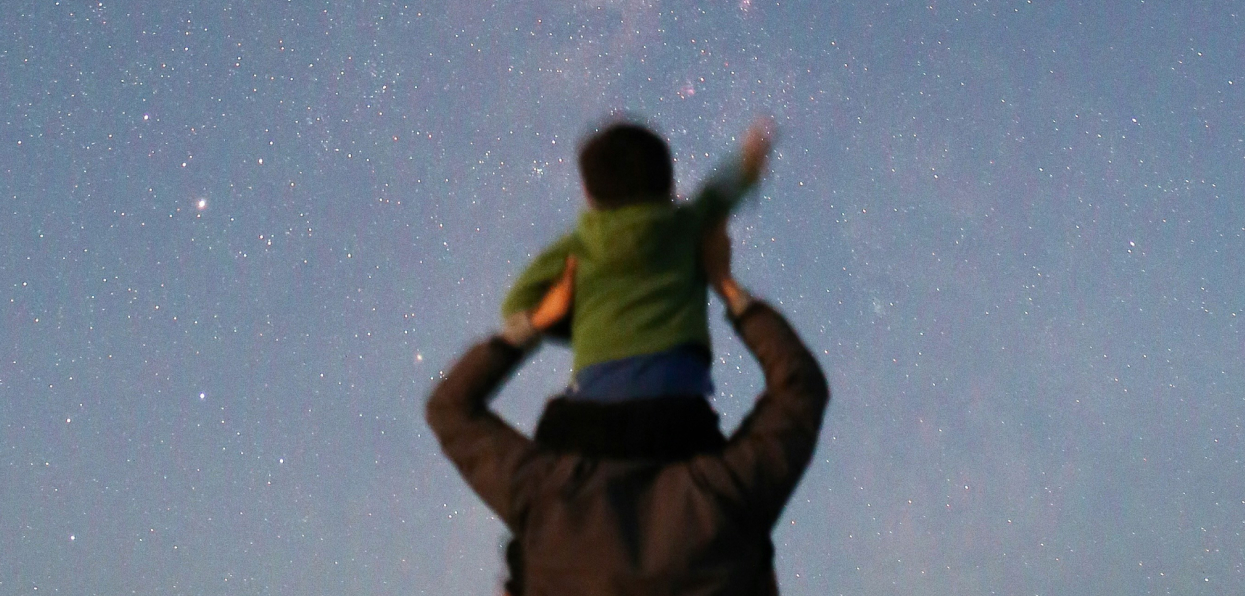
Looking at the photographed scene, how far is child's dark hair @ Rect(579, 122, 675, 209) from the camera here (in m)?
1.90

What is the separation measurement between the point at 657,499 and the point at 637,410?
16 cm

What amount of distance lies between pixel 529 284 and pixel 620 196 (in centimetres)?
23

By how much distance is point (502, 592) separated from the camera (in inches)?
67.9

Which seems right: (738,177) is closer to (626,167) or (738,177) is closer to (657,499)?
(626,167)

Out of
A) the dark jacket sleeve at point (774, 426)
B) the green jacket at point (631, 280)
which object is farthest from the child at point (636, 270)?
the dark jacket sleeve at point (774, 426)

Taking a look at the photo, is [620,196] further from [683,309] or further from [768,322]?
[768,322]

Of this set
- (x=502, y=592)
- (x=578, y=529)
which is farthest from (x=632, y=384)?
(x=502, y=592)

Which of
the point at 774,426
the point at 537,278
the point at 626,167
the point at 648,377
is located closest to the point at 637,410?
the point at 648,377

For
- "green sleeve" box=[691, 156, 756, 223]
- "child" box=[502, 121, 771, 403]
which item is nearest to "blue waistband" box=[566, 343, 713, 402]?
"child" box=[502, 121, 771, 403]

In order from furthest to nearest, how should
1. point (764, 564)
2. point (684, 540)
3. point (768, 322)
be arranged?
point (768, 322), point (764, 564), point (684, 540)

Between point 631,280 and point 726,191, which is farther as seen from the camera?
point 726,191

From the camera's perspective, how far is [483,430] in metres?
1.69

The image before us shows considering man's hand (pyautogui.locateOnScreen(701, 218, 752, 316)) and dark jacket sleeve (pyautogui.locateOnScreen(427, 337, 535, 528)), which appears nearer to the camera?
dark jacket sleeve (pyautogui.locateOnScreen(427, 337, 535, 528))

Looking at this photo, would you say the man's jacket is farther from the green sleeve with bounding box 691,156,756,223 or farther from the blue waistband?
the green sleeve with bounding box 691,156,756,223
